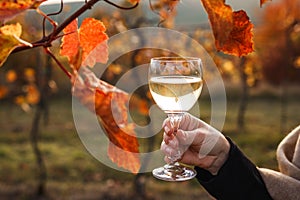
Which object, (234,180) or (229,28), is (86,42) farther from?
(234,180)

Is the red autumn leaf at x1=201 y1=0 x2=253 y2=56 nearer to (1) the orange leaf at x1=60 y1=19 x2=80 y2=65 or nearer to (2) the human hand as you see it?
(1) the orange leaf at x1=60 y1=19 x2=80 y2=65

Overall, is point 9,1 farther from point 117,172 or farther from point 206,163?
point 117,172

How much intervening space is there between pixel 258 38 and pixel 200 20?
7.38 ft

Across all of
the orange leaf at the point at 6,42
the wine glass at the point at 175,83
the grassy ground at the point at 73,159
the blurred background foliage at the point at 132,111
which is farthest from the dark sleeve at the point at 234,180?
the grassy ground at the point at 73,159

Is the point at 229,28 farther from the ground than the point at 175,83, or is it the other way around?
the point at 229,28

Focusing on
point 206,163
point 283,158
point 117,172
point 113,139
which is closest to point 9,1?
point 113,139

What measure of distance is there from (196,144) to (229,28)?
0.75m

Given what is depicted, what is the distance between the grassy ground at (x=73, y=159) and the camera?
4570 mm

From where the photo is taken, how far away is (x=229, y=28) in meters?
0.54

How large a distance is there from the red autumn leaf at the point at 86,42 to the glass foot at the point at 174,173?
0.40 meters

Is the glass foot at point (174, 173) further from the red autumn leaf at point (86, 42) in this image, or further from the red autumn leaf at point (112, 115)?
the red autumn leaf at point (86, 42)

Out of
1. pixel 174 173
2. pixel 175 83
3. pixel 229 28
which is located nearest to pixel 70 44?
pixel 175 83

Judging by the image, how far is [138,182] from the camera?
419 cm

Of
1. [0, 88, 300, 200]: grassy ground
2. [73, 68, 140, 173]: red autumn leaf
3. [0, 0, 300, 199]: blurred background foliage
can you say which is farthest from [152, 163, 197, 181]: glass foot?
[0, 88, 300, 200]: grassy ground
